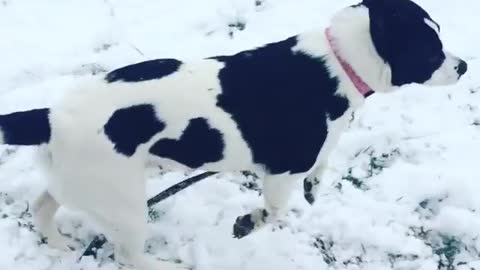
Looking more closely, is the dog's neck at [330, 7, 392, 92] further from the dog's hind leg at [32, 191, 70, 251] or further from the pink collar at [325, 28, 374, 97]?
the dog's hind leg at [32, 191, 70, 251]

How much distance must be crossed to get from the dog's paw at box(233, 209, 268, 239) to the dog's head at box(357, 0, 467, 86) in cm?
70

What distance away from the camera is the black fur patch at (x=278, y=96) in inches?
104

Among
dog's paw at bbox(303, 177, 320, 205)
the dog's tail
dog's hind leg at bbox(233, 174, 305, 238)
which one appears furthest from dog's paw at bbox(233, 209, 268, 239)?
the dog's tail

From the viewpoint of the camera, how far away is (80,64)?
13.1 ft

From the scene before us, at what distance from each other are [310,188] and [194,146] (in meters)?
0.71

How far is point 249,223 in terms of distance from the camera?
310 cm

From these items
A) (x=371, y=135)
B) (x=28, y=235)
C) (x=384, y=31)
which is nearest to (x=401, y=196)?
(x=371, y=135)

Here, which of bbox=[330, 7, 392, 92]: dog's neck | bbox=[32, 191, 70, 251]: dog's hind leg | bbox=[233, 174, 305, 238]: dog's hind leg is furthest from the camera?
bbox=[32, 191, 70, 251]: dog's hind leg

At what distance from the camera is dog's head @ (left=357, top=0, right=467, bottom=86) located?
255cm

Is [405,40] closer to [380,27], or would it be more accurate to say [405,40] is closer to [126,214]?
[380,27]

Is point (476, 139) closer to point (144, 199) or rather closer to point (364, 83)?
point (364, 83)

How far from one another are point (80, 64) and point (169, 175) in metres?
0.86

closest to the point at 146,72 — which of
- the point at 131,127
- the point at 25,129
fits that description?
the point at 131,127

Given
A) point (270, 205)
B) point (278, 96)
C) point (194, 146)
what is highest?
point (278, 96)
